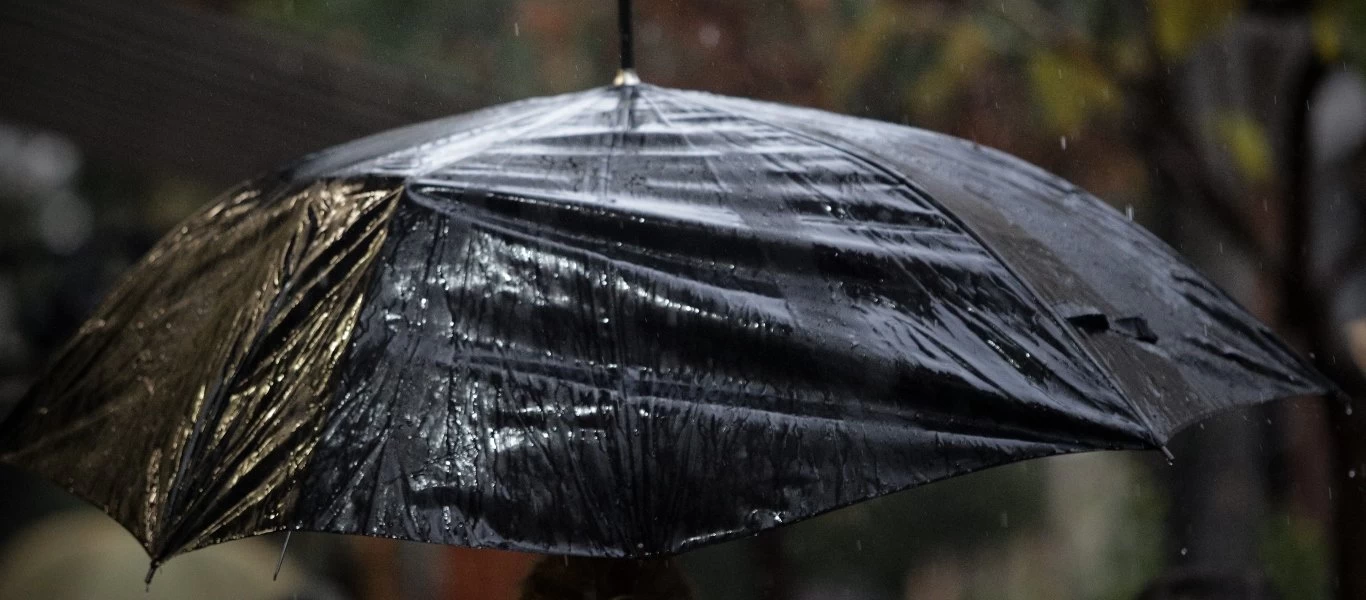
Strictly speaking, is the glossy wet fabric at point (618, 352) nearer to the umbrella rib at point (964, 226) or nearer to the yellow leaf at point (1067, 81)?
the umbrella rib at point (964, 226)

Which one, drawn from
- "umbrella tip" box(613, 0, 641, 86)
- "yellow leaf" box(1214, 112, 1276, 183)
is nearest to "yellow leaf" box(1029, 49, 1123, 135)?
"yellow leaf" box(1214, 112, 1276, 183)

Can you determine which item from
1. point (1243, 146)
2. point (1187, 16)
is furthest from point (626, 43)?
point (1243, 146)

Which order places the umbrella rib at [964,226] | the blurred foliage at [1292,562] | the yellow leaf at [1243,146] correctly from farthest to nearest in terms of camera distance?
the blurred foliage at [1292,562] < the yellow leaf at [1243,146] < the umbrella rib at [964,226]

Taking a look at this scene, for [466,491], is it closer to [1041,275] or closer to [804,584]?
[1041,275]

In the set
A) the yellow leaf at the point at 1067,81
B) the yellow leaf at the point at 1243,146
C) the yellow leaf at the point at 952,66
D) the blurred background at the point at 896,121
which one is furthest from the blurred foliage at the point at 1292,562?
the yellow leaf at the point at 1067,81

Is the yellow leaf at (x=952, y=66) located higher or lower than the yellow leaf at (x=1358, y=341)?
higher

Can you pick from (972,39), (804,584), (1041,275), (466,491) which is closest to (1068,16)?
(972,39)

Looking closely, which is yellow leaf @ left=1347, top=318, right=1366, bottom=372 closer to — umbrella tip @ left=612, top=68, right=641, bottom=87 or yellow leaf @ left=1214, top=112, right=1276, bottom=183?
yellow leaf @ left=1214, top=112, right=1276, bottom=183
